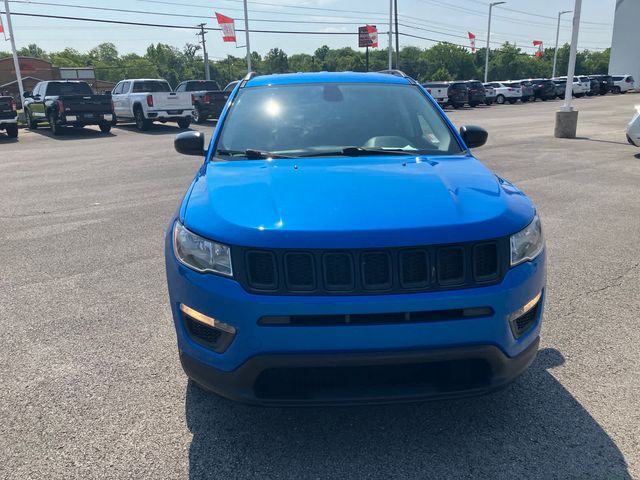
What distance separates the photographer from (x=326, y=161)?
10.3ft

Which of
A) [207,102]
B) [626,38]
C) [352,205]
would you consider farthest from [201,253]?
[626,38]

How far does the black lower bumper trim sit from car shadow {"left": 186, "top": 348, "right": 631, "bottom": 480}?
401 millimetres

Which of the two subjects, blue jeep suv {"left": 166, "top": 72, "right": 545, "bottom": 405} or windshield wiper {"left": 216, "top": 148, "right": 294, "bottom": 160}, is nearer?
blue jeep suv {"left": 166, "top": 72, "right": 545, "bottom": 405}

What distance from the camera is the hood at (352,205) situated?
Answer: 227cm

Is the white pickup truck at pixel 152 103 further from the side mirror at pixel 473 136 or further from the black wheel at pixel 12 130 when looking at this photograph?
the side mirror at pixel 473 136

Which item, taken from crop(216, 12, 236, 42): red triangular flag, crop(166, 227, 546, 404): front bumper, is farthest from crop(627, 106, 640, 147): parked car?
crop(216, 12, 236, 42): red triangular flag

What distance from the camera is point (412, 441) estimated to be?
8.68 feet

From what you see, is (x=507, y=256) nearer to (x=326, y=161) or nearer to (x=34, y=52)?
(x=326, y=161)

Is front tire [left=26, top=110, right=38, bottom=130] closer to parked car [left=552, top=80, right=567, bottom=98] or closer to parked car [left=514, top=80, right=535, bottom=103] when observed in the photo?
parked car [left=514, top=80, right=535, bottom=103]

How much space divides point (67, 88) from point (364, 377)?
22.8 m

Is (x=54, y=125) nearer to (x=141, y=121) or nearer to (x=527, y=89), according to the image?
(x=141, y=121)

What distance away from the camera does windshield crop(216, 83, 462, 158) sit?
3.52 m

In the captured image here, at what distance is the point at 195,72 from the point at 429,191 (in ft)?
436

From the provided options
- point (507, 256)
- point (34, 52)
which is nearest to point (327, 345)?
point (507, 256)
